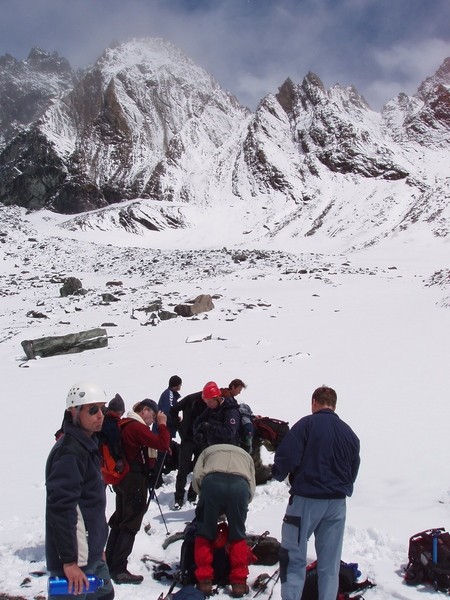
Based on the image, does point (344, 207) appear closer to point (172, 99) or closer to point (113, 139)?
point (113, 139)

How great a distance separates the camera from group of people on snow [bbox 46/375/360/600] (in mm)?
3195

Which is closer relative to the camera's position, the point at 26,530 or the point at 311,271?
the point at 26,530

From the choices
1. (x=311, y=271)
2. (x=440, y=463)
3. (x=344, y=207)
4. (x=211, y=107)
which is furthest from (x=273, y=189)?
(x=440, y=463)

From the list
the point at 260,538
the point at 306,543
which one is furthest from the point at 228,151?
the point at 306,543

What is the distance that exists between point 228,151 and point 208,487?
97020 mm

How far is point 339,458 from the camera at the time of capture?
4.06 m

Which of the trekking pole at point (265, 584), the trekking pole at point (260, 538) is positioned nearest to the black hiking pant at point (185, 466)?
the trekking pole at point (260, 538)

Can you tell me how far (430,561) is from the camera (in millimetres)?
4445

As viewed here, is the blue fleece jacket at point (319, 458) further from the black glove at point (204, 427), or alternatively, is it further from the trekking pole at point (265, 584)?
the black glove at point (204, 427)

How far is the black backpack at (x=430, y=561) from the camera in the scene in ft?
14.3

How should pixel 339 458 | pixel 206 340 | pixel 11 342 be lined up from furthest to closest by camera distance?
1. pixel 11 342
2. pixel 206 340
3. pixel 339 458

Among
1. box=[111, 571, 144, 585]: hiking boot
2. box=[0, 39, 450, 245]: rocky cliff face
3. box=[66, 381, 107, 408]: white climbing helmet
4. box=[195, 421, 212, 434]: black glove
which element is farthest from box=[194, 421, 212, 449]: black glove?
box=[0, 39, 450, 245]: rocky cliff face

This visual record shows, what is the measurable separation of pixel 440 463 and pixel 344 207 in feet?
222

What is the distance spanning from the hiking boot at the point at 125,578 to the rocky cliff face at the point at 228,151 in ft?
169
